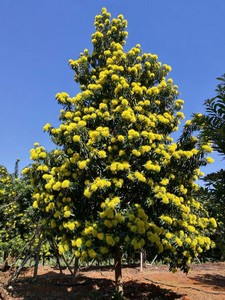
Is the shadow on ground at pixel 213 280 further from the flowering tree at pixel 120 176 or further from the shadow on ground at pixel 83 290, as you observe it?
the flowering tree at pixel 120 176

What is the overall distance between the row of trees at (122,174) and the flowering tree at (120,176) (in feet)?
0.08

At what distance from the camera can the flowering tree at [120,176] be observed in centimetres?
682

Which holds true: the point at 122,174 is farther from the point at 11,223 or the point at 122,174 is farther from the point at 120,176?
the point at 11,223

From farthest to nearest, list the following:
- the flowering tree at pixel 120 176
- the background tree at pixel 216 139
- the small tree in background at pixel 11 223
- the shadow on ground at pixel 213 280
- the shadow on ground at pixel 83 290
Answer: the small tree in background at pixel 11 223, the shadow on ground at pixel 213 280, the shadow on ground at pixel 83 290, the flowering tree at pixel 120 176, the background tree at pixel 216 139

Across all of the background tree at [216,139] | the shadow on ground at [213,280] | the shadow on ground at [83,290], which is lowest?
the shadow on ground at [83,290]

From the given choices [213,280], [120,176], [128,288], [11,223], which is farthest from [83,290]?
[11,223]

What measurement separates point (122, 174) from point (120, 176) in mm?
67

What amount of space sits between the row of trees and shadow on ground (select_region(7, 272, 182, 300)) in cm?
103

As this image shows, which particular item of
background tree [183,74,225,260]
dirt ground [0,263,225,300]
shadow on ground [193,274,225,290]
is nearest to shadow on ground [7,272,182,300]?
dirt ground [0,263,225,300]

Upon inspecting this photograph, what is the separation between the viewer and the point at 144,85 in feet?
28.9

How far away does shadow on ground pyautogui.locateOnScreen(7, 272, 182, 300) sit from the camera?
868 cm

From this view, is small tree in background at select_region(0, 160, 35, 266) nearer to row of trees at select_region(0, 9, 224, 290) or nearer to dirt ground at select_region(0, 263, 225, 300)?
dirt ground at select_region(0, 263, 225, 300)

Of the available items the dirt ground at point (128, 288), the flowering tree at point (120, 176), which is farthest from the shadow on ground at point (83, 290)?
the flowering tree at point (120, 176)

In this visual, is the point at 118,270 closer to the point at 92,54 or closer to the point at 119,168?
the point at 119,168
